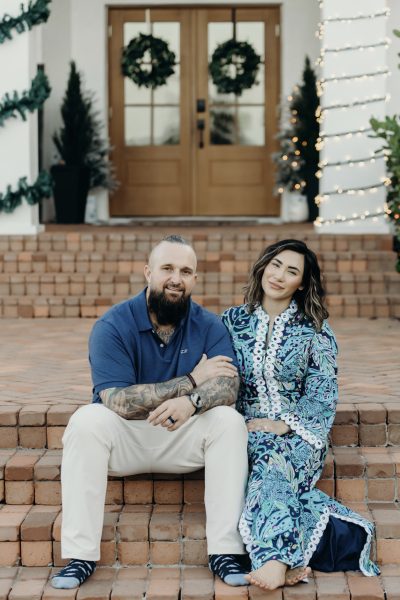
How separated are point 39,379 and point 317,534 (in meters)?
1.91

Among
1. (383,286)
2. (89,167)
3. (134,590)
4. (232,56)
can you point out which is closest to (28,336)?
(383,286)

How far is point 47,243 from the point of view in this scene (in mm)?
8258

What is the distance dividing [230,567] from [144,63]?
309 inches

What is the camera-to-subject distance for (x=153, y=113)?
427 inches

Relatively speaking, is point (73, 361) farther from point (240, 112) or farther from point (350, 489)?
point (240, 112)

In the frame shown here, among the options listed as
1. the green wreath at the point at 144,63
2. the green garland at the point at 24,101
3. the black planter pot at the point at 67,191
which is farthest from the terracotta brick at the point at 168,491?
the green wreath at the point at 144,63

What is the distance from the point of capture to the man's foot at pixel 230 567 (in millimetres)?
3543

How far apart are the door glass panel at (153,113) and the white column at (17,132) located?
2.26 metres

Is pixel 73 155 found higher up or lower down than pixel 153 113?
lower down

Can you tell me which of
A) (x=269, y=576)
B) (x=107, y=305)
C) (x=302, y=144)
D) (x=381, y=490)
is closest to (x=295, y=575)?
(x=269, y=576)

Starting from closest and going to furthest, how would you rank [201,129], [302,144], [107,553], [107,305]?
[107,553] < [107,305] < [302,144] < [201,129]

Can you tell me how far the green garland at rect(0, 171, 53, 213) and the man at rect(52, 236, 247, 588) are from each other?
4.72 metres

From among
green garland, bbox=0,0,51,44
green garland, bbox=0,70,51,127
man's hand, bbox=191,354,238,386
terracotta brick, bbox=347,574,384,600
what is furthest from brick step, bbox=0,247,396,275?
terracotta brick, bbox=347,574,384,600

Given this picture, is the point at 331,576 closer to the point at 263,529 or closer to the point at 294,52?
the point at 263,529
